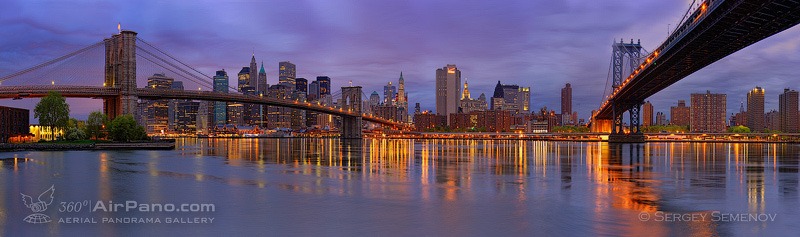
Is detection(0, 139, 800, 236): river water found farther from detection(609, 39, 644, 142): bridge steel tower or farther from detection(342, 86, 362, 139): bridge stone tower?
detection(342, 86, 362, 139): bridge stone tower

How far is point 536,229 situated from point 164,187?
1537cm

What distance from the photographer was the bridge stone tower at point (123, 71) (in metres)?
66.9

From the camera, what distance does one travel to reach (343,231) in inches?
547

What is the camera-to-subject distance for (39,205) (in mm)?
17828

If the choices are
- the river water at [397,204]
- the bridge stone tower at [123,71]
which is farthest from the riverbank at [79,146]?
the river water at [397,204]

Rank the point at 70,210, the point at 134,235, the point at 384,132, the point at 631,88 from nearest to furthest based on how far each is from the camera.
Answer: the point at 134,235, the point at 70,210, the point at 631,88, the point at 384,132

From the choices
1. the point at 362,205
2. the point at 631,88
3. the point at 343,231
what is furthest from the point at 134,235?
the point at 631,88

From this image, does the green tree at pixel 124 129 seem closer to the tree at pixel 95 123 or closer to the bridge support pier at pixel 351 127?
the tree at pixel 95 123

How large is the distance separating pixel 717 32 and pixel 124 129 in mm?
55260

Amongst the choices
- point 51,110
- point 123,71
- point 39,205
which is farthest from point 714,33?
point 51,110

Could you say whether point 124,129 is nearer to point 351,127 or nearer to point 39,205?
point 39,205

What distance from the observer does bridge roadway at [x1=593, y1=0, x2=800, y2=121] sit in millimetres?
30722

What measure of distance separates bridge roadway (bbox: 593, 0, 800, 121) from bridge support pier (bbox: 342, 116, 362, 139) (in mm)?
71021

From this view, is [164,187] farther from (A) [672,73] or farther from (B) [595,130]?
(B) [595,130]
